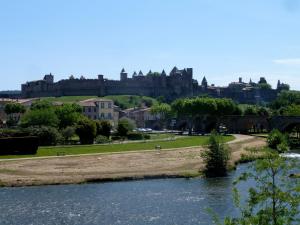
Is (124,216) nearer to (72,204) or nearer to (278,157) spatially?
(72,204)

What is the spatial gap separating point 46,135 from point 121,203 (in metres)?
44.5

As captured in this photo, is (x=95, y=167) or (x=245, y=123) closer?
(x=95, y=167)

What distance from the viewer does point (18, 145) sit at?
238ft

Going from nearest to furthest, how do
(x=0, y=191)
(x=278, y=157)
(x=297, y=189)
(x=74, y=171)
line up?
(x=297, y=189) < (x=278, y=157) < (x=0, y=191) < (x=74, y=171)

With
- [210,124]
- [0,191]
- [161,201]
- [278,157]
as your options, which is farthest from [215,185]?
[210,124]

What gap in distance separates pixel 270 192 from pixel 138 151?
59889 mm

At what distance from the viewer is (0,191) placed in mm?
49688

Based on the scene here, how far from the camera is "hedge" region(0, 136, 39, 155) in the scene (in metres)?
71.9

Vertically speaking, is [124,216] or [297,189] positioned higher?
[297,189]

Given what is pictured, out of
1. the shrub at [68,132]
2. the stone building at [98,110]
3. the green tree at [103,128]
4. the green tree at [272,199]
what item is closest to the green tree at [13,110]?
the stone building at [98,110]

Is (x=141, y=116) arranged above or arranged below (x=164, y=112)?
below

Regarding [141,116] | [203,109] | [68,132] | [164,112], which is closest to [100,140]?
[68,132]

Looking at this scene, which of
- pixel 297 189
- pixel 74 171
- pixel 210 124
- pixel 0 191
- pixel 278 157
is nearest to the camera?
pixel 297 189

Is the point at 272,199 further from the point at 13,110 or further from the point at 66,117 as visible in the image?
the point at 13,110
